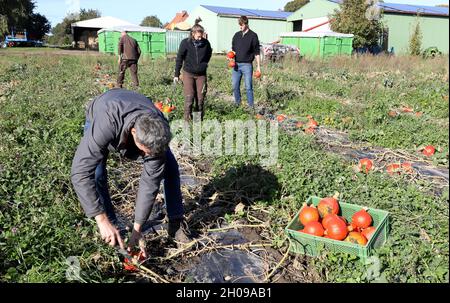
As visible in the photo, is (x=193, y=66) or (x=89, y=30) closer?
(x=193, y=66)

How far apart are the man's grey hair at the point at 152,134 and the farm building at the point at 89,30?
49.2 m

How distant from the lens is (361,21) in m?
27.0

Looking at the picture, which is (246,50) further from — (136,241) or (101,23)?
(101,23)

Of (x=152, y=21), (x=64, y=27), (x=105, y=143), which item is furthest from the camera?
(x=152, y=21)

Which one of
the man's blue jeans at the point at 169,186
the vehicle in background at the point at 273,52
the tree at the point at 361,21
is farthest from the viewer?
the tree at the point at 361,21

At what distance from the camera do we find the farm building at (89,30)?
48.6 m

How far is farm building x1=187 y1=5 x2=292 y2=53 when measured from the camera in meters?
37.1

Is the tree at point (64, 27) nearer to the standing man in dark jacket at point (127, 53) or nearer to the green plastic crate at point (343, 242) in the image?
the standing man in dark jacket at point (127, 53)

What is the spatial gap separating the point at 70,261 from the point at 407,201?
118 inches

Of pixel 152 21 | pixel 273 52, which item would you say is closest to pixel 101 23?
pixel 152 21

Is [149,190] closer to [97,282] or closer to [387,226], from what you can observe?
[97,282]

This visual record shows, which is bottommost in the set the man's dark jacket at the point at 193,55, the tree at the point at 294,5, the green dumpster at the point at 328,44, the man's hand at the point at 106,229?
the man's hand at the point at 106,229

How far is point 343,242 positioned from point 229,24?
36.3 meters

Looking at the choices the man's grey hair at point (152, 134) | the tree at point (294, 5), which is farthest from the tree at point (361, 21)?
the tree at point (294, 5)
